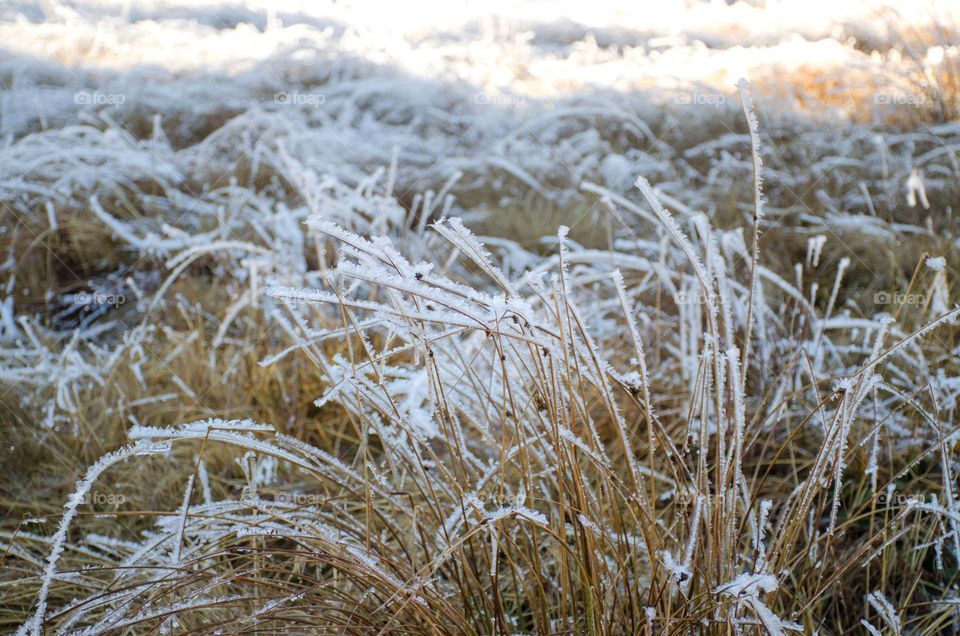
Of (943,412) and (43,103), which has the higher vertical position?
(43,103)

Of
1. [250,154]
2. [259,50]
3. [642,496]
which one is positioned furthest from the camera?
[259,50]

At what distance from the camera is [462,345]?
81.2 inches

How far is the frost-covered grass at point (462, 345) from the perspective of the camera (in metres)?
1.12

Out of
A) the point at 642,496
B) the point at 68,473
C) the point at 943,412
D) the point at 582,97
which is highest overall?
the point at 582,97

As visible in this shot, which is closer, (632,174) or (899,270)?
(899,270)

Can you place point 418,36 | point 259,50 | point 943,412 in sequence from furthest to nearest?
1. point 418,36
2. point 259,50
3. point 943,412

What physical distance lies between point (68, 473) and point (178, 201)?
1854 mm

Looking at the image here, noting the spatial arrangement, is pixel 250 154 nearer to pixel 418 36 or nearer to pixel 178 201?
pixel 178 201

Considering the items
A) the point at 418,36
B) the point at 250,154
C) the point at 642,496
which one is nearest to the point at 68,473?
the point at 642,496

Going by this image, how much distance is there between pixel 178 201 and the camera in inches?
143

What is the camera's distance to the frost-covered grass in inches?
44.3

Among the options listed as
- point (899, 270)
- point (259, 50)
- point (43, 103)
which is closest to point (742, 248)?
point (899, 270)

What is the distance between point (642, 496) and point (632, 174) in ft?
10.5

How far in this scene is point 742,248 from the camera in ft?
6.66
